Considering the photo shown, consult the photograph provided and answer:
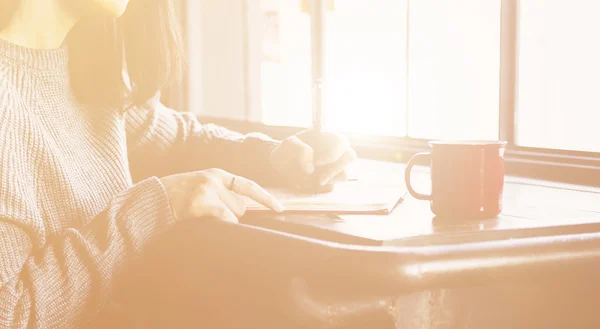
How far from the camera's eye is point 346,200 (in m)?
1.19

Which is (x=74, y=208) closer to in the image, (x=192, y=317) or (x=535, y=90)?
(x=192, y=317)

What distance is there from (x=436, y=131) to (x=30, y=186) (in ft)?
4.16

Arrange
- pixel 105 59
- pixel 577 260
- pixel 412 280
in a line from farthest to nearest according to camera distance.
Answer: pixel 105 59, pixel 577 260, pixel 412 280

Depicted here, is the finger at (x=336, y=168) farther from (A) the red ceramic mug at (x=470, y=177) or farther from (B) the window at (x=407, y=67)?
(B) the window at (x=407, y=67)

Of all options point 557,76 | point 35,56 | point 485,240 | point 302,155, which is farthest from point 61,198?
point 557,76

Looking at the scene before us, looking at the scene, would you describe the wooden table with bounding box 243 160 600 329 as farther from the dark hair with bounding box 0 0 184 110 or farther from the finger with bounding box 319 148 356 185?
the dark hair with bounding box 0 0 184 110

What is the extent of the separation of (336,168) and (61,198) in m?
0.54

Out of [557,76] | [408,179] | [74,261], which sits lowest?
[74,261]

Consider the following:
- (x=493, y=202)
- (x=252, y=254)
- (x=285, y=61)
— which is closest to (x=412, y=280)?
(x=252, y=254)

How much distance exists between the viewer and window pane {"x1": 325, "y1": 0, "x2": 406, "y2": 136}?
85.0 inches

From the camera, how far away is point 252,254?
84 cm

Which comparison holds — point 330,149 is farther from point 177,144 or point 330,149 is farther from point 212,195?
point 177,144

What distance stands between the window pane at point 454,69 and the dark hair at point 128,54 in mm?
779

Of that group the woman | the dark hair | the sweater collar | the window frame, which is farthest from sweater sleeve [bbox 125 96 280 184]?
the window frame
